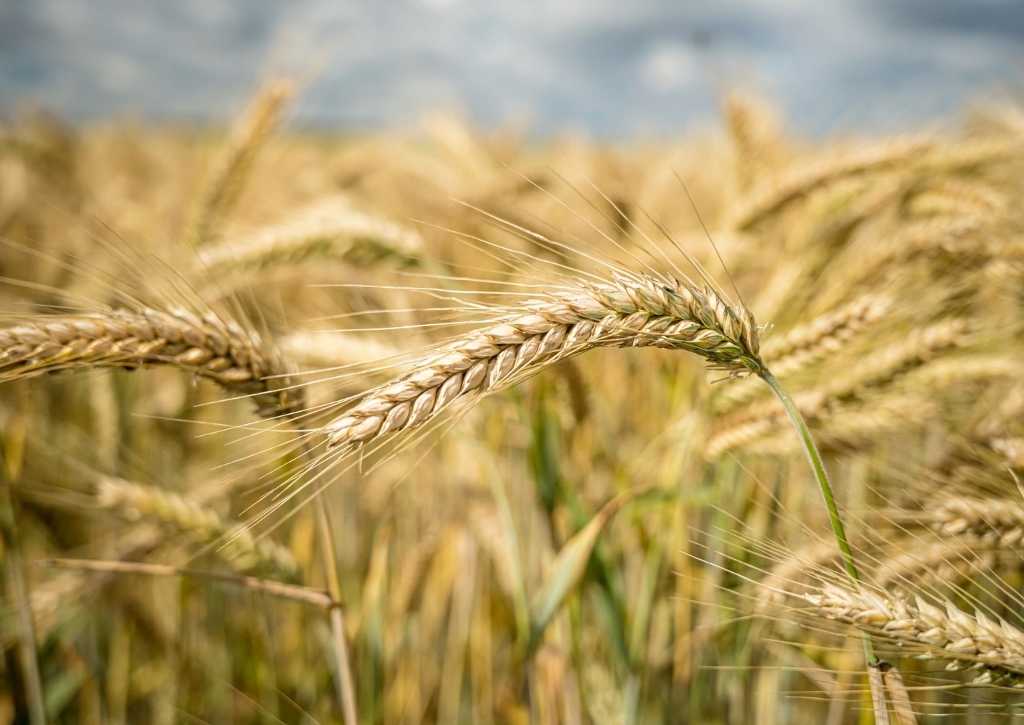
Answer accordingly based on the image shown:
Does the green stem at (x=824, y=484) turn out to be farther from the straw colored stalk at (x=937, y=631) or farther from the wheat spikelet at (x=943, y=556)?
the wheat spikelet at (x=943, y=556)

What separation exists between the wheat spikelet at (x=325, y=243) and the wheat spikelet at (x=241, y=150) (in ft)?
1.85

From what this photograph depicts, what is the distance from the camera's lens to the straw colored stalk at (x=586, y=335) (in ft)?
2.34

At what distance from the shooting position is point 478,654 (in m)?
1.86

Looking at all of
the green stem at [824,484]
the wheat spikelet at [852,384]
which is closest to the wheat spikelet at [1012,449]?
the wheat spikelet at [852,384]

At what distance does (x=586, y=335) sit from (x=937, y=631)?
51 centimetres

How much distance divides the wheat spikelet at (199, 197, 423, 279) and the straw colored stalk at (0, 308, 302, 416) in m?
0.66

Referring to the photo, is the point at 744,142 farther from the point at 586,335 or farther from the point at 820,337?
the point at 586,335

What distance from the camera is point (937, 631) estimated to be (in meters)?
0.72

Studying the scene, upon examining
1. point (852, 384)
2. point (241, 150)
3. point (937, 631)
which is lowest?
point (937, 631)

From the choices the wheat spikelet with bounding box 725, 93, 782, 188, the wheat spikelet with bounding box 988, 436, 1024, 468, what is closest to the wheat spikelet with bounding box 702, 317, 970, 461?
the wheat spikelet with bounding box 988, 436, 1024, 468

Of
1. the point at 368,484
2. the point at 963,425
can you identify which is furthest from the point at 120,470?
the point at 963,425

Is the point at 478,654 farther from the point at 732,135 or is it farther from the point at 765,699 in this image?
the point at 732,135

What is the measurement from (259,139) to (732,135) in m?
1.62

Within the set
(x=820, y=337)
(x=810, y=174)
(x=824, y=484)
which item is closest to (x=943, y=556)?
(x=820, y=337)
